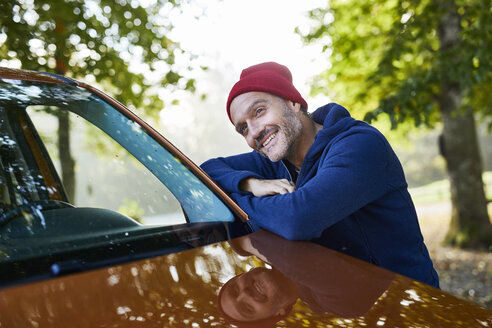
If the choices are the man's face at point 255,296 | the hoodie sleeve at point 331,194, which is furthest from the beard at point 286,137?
the man's face at point 255,296

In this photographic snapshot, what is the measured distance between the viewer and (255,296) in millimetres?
1155

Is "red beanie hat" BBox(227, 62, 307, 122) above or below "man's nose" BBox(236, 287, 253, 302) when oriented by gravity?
above

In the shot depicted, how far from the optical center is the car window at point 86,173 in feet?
4.96

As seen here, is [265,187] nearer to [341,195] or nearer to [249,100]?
[341,195]

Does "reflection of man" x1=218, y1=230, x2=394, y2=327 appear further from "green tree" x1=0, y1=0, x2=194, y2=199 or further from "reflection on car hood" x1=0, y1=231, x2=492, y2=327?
"green tree" x1=0, y1=0, x2=194, y2=199

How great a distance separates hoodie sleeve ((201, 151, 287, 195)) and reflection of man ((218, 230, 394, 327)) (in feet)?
2.10

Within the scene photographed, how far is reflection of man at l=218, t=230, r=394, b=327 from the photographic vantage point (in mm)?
1088

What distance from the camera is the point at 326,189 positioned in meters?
1.83

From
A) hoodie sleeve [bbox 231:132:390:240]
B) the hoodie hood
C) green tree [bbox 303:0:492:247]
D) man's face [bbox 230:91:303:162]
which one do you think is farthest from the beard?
green tree [bbox 303:0:492:247]

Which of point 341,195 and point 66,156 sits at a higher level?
point 66,156

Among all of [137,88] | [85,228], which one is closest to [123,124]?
[85,228]

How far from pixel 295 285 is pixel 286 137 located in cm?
132

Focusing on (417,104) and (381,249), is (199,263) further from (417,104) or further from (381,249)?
(417,104)

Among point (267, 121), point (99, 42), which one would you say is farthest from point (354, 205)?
point (99, 42)
